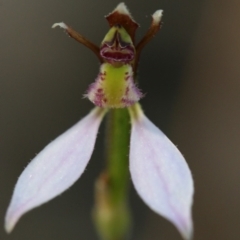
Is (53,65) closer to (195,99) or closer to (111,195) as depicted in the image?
(195,99)

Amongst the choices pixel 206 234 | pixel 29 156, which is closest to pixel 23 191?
pixel 29 156

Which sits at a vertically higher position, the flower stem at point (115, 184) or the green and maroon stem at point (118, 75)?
the green and maroon stem at point (118, 75)

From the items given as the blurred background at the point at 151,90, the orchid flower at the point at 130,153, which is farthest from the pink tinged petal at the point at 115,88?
the blurred background at the point at 151,90

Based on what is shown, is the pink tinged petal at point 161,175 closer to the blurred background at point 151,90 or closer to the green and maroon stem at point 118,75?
the green and maroon stem at point 118,75

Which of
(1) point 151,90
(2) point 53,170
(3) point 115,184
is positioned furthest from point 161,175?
(1) point 151,90

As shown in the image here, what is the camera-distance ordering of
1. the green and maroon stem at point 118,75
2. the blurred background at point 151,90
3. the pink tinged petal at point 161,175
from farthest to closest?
the blurred background at point 151,90 → the green and maroon stem at point 118,75 → the pink tinged petal at point 161,175

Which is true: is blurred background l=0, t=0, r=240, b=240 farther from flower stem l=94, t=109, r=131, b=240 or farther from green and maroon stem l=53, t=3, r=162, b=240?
green and maroon stem l=53, t=3, r=162, b=240

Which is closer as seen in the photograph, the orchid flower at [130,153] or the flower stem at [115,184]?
the orchid flower at [130,153]

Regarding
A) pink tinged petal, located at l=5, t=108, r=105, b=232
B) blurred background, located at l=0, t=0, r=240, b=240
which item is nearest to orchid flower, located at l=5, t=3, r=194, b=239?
pink tinged petal, located at l=5, t=108, r=105, b=232
